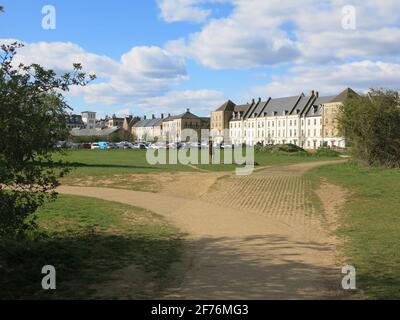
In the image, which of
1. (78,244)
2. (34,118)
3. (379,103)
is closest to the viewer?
(34,118)

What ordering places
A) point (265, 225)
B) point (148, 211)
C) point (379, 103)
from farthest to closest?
point (379, 103), point (148, 211), point (265, 225)

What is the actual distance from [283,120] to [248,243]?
12227cm

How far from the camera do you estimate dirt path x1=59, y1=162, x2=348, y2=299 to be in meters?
7.73

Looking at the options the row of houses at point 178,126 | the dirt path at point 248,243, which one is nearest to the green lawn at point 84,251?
the dirt path at point 248,243

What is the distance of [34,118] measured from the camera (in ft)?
24.4

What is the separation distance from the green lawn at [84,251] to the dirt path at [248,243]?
58cm

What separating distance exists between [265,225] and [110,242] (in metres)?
4.69

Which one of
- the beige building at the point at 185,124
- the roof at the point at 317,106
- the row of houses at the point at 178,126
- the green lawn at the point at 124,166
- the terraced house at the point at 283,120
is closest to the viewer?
the green lawn at the point at 124,166

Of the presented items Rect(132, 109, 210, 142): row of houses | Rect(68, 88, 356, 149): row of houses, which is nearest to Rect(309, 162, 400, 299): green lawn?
Rect(68, 88, 356, 149): row of houses

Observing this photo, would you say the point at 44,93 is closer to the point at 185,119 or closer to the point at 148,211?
the point at 148,211

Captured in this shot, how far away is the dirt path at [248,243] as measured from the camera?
7730 millimetres

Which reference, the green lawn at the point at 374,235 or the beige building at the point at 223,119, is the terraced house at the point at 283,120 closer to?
the beige building at the point at 223,119

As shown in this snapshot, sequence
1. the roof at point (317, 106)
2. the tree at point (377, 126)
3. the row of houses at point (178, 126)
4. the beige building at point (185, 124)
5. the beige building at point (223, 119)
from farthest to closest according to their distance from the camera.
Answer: the beige building at point (185, 124), the row of houses at point (178, 126), the beige building at point (223, 119), the roof at point (317, 106), the tree at point (377, 126)
